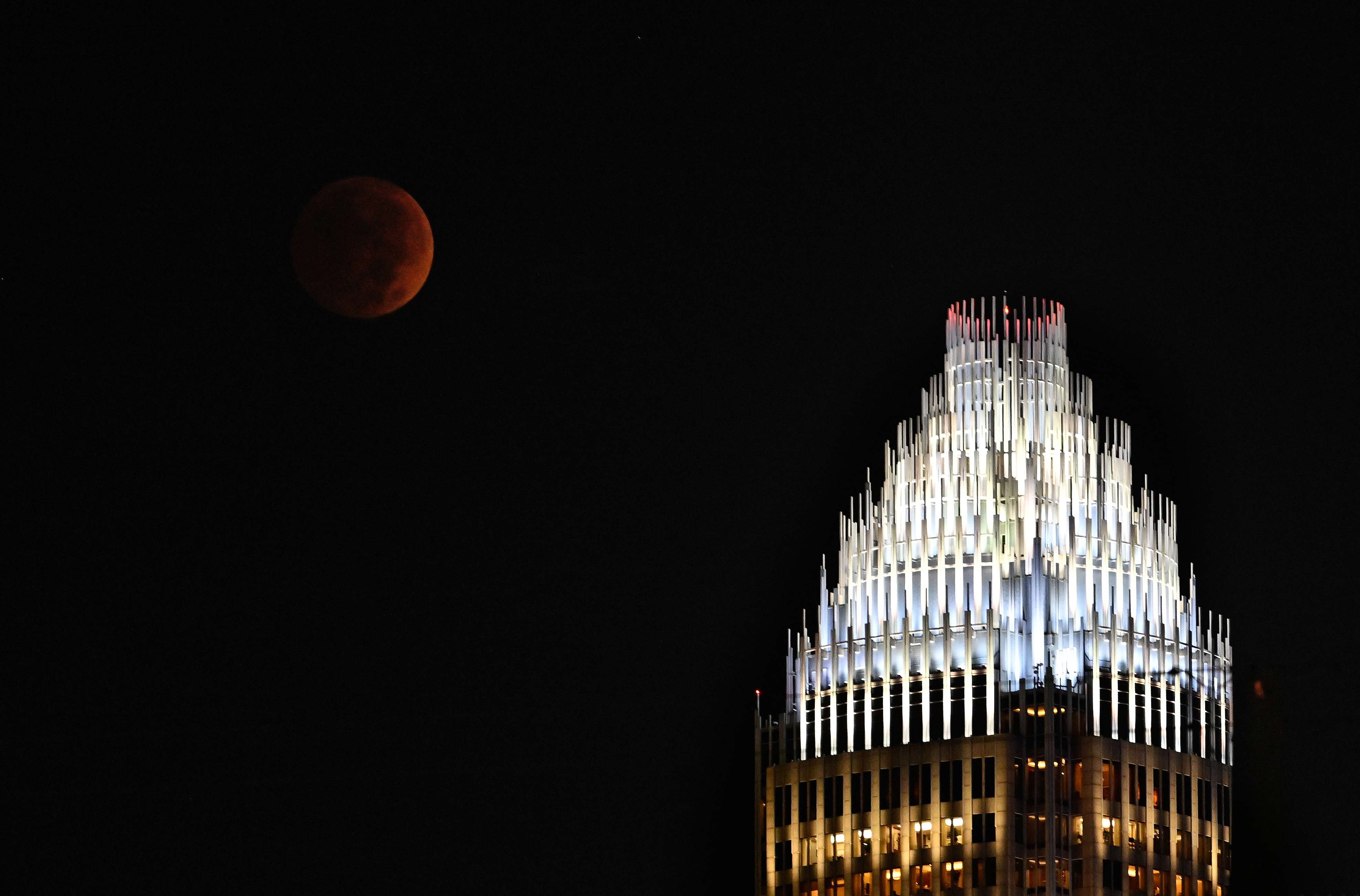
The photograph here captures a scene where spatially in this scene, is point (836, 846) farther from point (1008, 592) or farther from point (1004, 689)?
point (1008, 592)

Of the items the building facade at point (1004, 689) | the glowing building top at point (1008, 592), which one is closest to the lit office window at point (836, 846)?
the building facade at point (1004, 689)

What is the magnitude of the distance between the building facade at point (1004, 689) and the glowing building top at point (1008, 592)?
194 mm

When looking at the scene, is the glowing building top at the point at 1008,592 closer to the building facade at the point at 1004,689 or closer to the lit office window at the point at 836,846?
the building facade at the point at 1004,689

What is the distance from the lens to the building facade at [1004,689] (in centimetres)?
17312

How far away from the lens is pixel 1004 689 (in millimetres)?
176500

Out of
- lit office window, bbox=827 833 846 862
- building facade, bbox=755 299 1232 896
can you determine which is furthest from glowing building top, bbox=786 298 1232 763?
lit office window, bbox=827 833 846 862

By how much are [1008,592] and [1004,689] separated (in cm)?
1045

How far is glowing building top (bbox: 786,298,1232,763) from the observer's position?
178m

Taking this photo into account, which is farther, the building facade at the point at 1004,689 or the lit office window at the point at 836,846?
the lit office window at the point at 836,846

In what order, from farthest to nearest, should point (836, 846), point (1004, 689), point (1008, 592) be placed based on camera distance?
point (1008, 592)
point (836, 846)
point (1004, 689)

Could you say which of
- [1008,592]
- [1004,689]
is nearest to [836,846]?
[1004,689]

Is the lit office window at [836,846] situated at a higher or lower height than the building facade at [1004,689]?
lower

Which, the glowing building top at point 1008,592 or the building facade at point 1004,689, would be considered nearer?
the building facade at point 1004,689

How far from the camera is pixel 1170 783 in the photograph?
177125 mm
